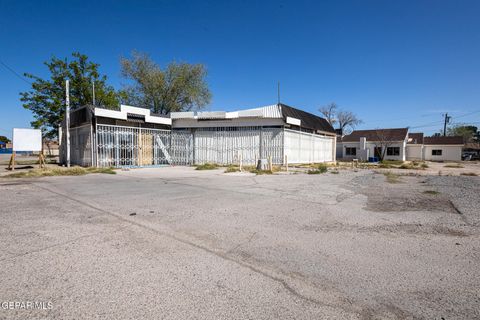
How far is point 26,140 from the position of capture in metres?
16.1

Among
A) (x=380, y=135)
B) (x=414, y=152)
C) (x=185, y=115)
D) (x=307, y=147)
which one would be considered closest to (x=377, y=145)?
(x=380, y=135)

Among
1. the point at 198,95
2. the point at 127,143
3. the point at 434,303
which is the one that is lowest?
the point at 434,303

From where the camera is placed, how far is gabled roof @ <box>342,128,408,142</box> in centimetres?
4422

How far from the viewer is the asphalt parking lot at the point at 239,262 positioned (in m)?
2.22

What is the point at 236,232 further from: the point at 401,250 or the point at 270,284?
the point at 401,250

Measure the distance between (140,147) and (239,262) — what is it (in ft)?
63.0

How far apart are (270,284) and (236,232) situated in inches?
67.6

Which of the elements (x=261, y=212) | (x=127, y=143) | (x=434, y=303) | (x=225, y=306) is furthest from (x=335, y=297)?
(x=127, y=143)

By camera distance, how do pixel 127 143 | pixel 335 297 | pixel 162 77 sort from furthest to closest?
1. pixel 162 77
2. pixel 127 143
3. pixel 335 297

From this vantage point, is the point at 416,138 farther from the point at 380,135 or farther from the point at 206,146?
the point at 206,146

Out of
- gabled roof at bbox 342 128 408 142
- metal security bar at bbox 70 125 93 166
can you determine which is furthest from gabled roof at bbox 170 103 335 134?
gabled roof at bbox 342 128 408 142

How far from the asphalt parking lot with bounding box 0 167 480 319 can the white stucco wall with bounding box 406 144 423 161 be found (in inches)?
1984

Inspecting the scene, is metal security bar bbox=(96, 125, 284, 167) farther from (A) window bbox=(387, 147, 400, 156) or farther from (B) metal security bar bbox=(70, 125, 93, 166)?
(A) window bbox=(387, 147, 400, 156)

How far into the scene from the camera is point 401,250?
11.6 ft
